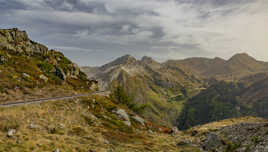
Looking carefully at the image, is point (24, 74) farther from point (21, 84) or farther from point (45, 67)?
point (45, 67)

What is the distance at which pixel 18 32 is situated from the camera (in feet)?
316

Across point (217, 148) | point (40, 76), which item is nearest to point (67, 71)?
point (40, 76)

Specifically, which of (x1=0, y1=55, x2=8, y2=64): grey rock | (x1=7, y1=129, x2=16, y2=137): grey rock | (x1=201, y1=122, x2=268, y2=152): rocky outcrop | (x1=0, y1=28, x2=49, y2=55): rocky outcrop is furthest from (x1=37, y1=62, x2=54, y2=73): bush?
(x1=201, y1=122, x2=268, y2=152): rocky outcrop

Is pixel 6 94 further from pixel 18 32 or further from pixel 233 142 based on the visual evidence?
pixel 18 32

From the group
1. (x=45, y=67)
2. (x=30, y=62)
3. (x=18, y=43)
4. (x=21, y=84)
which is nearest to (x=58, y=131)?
(x=21, y=84)

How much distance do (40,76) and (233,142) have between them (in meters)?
63.0

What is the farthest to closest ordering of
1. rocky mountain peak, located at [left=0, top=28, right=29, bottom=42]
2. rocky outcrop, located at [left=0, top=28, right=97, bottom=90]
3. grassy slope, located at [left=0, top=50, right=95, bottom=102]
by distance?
rocky mountain peak, located at [left=0, top=28, right=29, bottom=42] → rocky outcrop, located at [left=0, top=28, right=97, bottom=90] → grassy slope, located at [left=0, top=50, right=95, bottom=102]

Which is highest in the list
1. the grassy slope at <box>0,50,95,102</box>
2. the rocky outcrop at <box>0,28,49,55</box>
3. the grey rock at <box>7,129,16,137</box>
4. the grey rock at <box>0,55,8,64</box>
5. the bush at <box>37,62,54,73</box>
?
the rocky outcrop at <box>0,28,49,55</box>

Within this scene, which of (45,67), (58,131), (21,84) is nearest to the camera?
(58,131)

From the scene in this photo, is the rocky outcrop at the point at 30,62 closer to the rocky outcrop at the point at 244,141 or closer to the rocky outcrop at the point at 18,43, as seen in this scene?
the rocky outcrop at the point at 18,43

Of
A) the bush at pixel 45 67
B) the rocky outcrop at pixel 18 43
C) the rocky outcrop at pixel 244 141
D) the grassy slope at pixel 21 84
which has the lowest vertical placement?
the rocky outcrop at pixel 244 141

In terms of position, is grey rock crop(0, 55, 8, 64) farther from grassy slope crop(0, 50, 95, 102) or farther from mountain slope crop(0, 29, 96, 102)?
grassy slope crop(0, 50, 95, 102)

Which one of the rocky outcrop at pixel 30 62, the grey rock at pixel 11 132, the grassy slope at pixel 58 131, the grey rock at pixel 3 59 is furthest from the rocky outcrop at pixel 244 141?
the grey rock at pixel 3 59

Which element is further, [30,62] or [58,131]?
[30,62]
